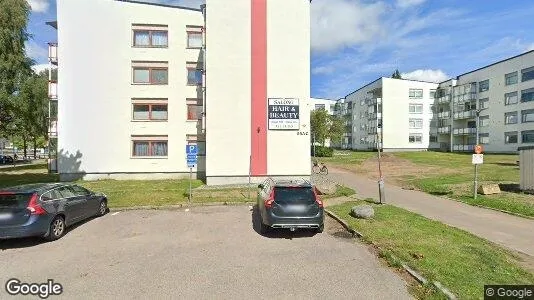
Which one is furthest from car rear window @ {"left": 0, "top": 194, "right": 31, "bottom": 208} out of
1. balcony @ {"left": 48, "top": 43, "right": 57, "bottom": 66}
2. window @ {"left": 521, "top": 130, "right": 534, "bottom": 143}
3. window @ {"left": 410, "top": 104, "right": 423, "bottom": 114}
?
window @ {"left": 410, "top": 104, "right": 423, "bottom": 114}

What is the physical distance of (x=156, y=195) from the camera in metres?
17.0

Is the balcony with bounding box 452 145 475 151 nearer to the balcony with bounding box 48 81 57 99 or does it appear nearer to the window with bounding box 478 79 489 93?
the window with bounding box 478 79 489 93

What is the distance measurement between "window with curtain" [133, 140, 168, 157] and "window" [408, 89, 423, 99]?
169 ft

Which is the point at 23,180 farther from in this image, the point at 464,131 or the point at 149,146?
the point at 464,131

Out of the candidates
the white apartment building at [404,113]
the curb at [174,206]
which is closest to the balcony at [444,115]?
the white apartment building at [404,113]

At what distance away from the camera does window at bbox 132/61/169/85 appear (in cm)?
2444

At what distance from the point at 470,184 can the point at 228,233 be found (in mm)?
16942

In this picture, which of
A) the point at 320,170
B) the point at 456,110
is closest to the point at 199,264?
the point at 320,170

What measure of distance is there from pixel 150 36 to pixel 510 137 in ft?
166

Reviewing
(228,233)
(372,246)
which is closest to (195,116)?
(228,233)

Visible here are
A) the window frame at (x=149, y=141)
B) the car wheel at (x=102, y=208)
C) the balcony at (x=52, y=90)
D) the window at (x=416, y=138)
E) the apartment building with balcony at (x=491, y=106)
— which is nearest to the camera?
the car wheel at (x=102, y=208)

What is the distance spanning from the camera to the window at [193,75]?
24875mm

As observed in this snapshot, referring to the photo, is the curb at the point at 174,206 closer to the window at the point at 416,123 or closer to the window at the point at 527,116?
the window at the point at 527,116

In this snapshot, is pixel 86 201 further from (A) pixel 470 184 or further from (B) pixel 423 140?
(B) pixel 423 140
